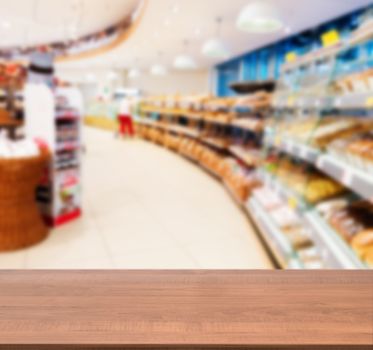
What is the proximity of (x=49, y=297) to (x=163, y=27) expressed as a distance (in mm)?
8757

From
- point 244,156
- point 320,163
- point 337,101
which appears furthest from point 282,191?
point 244,156

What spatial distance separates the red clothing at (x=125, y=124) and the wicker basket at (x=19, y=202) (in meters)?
8.98

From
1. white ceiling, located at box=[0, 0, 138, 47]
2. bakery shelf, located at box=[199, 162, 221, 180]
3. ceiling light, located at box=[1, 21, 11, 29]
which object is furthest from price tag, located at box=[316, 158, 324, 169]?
ceiling light, located at box=[1, 21, 11, 29]

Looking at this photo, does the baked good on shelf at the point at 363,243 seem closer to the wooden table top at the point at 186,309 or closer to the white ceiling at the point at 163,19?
the wooden table top at the point at 186,309

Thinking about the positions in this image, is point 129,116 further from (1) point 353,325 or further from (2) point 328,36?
(1) point 353,325

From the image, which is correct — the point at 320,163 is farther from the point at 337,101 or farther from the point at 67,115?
the point at 67,115

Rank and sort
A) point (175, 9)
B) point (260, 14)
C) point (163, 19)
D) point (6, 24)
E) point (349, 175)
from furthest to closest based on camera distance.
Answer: point (6, 24), point (163, 19), point (175, 9), point (260, 14), point (349, 175)

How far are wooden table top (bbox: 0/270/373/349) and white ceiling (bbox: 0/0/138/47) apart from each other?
6.40 m

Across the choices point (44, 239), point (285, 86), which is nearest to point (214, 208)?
point (285, 86)

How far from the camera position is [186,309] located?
0.62 metres

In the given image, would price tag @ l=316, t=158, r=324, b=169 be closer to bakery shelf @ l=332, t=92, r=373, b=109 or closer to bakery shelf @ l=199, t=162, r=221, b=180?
bakery shelf @ l=332, t=92, r=373, b=109

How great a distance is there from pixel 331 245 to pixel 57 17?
10.7 m

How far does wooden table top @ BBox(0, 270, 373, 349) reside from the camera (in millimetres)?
548

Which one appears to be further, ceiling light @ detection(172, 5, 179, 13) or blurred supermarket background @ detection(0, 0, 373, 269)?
ceiling light @ detection(172, 5, 179, 13)
